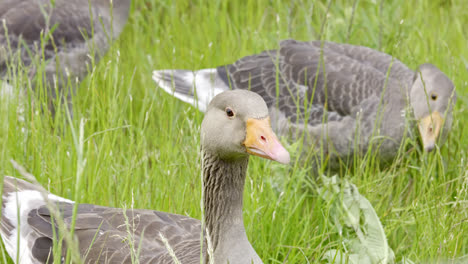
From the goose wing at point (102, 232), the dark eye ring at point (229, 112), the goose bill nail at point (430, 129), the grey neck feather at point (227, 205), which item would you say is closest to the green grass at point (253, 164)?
the goose bill nail at point (430, 129)

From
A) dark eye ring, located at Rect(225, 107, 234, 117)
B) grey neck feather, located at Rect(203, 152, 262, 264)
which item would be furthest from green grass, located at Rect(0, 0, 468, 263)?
dark eye ring, located at Rect(225, 107, 234, 117)

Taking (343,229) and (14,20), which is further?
(14,20)

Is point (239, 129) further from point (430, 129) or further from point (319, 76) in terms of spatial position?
point (319, 76)

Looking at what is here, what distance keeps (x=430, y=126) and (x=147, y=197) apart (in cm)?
209

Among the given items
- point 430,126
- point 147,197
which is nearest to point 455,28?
point 430,126

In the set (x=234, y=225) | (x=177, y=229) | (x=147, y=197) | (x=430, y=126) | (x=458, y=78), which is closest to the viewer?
(x=234, y=225)

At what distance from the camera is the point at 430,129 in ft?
14.5

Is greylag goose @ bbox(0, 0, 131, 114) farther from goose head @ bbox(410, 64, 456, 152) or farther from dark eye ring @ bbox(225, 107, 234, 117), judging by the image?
dark eye ring @ bbox(225, 107, 234, 117)

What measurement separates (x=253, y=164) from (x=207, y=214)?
4.26 ft

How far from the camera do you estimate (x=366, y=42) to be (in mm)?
6117

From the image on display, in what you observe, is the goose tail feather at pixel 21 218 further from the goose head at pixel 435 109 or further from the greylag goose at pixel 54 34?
the goose head at pixel 435 109

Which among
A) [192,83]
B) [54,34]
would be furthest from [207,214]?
[54,34]

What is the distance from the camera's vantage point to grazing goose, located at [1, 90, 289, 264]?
261cm

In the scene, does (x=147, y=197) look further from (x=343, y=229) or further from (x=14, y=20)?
(x=14, y=20)
